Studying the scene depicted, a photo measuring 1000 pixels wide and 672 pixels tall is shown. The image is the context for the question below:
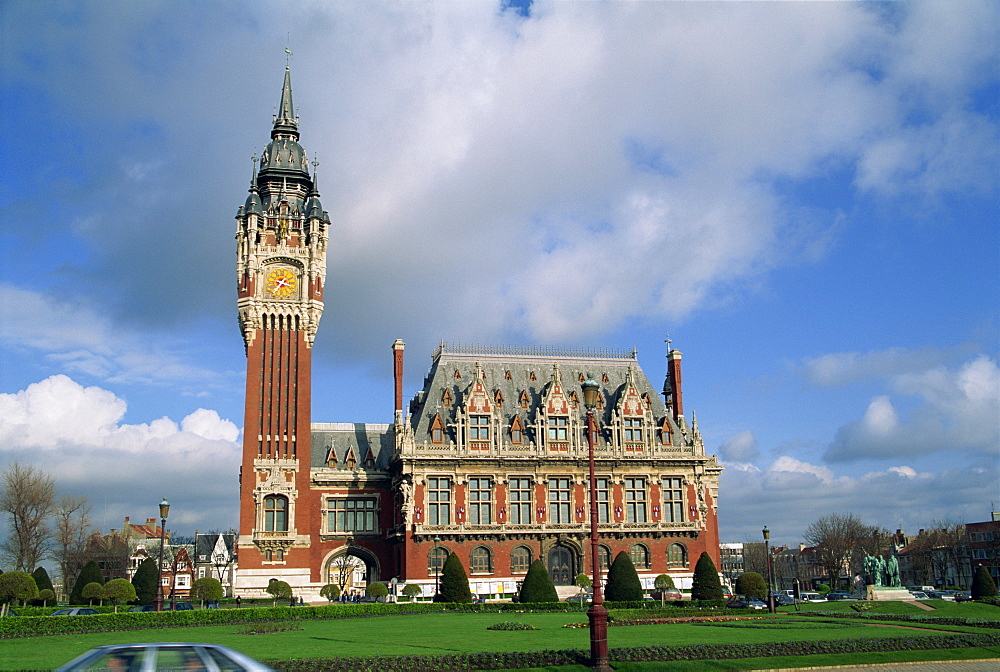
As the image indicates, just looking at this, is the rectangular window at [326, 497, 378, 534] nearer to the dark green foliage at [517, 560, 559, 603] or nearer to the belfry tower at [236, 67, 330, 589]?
the belfry tower at [236, 67, 330, 589]

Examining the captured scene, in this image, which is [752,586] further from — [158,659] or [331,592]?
[158,659]

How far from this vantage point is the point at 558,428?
230 feet

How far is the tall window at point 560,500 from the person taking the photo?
68312mm

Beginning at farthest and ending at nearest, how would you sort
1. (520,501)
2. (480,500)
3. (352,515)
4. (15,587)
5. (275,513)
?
(352,515), (520,501), (480,500), (275,513), (15,587)

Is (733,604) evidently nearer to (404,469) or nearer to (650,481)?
(650,481)

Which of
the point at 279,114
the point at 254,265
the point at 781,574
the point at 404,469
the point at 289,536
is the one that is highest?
the point at 279,114

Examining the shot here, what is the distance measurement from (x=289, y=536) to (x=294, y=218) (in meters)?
25.6

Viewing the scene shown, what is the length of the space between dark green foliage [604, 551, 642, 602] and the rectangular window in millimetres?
20576

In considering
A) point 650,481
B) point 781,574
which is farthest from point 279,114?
point 781,574

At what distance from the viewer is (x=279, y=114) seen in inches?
3120

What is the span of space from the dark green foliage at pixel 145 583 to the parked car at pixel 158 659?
52192 millimetres

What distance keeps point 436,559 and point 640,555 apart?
15897mm

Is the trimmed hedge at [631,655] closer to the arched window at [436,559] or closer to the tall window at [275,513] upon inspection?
the arched window at [436,559]

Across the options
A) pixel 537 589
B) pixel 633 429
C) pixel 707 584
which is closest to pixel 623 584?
pixel 707 584
